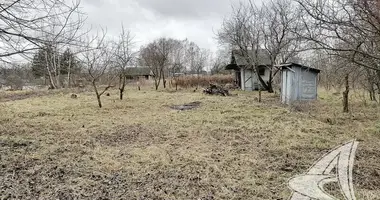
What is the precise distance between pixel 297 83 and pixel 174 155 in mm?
9967

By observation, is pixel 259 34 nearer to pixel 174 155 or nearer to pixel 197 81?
pixel 197 81

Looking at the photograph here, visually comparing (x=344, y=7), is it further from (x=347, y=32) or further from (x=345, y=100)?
(x=345, y=100)

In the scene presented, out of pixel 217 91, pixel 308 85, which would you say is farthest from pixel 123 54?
pixel 308 85

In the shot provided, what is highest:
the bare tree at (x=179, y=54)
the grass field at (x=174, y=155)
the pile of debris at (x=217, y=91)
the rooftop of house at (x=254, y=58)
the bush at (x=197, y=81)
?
the bare tree at (x=179, y=54)

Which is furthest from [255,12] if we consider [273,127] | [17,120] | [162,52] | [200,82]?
[17,120]

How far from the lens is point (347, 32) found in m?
4.19

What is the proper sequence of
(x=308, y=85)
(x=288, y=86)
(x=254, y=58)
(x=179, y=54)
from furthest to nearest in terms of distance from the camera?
(x=179, y=54)
(x=254, y=58)
(x=308, y=85)
(x=288, y=86)

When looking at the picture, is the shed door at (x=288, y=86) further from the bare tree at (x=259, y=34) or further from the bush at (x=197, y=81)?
the bush at (x=197, y=81)

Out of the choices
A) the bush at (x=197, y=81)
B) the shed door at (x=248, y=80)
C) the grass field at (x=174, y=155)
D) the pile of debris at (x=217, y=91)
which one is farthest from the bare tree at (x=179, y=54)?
the grass field at (x=174, y=155)

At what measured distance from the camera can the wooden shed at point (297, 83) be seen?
1310 centimetres

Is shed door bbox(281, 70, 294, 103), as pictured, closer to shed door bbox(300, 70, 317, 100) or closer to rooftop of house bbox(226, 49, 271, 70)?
shed door bbox(300, 70, 317, 100)

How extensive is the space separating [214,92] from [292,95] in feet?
18.4

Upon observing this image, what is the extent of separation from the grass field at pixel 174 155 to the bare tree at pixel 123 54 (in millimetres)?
7503

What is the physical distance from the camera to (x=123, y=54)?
55.5 feet
